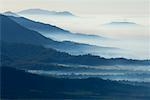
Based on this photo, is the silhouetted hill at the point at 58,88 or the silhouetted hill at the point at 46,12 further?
the silhouetted hill at the point at 58,88

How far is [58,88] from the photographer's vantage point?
11008 millimetres

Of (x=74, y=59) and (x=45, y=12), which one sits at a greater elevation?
(x=45, y=12)

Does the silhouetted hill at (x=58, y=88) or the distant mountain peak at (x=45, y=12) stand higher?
the distant mountain peak at (x=45, y=12)

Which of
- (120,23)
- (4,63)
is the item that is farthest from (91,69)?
(4,63)

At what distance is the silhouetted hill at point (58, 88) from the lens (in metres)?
10.9

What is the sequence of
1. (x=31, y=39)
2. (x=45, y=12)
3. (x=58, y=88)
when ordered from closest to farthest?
(x=45, y=12), (x=58, y=88), (x=31, y=39)

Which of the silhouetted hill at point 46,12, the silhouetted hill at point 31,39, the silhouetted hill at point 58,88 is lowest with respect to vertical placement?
the silhouetted hill at point 58,88

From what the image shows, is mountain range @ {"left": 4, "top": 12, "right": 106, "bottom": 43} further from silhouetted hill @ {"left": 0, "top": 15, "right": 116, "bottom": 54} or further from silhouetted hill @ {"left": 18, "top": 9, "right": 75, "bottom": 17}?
silhouetted hill @ {"left": 18, "top": 9, "right": 75, "bottom": 17}

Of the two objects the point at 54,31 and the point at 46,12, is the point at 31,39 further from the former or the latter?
the point at 46,12

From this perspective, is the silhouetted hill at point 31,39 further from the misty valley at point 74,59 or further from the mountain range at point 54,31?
the mountain range at point 54,31

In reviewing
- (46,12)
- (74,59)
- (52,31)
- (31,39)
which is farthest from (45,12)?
(74,59)

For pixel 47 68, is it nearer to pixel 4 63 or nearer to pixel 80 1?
pixel 4 63

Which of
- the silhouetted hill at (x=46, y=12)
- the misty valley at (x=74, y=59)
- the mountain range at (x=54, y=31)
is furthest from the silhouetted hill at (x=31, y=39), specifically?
the silhouetted hill at (x=46, y=12)

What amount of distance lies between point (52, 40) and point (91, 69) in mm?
1252
